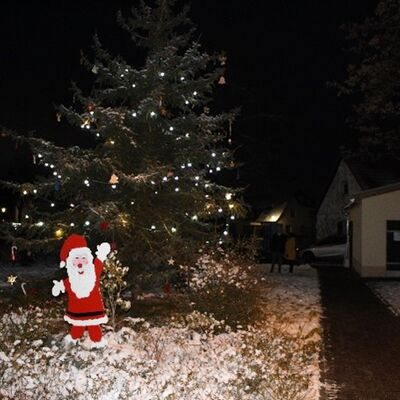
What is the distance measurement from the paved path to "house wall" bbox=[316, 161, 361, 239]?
28577mm

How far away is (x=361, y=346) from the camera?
1063cm

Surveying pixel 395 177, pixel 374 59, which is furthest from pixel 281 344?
pixel 395 177

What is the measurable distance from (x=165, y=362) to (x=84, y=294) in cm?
132

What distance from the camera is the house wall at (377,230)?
23156mm

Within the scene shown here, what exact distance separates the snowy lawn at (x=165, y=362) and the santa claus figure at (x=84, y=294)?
7.9 inches

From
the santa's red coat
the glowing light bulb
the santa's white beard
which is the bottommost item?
the santa's red coat

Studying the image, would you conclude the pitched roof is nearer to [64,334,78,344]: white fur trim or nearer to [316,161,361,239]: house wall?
[316,161,361,239]: house wall

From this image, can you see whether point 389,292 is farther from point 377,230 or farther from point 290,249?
point 290,249

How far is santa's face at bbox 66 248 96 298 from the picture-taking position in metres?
7.96

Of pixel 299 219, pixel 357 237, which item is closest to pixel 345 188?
pixel 299 219

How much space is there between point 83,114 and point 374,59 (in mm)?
11473

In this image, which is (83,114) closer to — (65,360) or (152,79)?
(152,79)

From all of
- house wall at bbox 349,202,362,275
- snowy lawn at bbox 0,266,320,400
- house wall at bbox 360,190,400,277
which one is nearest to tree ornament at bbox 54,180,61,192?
snowy lawn at bbox 0,266,320,400

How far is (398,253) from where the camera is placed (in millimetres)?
23406
